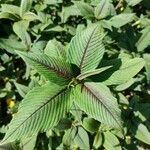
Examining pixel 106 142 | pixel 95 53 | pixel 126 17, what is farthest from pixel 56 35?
pixel 95 53

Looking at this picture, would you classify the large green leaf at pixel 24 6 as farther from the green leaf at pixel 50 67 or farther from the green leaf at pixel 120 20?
the green leaf at pixel 50 67

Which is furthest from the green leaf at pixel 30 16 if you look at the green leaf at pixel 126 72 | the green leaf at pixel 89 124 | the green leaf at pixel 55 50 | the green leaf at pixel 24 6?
the green leaf at pixel 126 72

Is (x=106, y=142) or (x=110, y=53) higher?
(x=110, y=53)

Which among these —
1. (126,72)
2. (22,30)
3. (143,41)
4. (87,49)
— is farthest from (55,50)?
(143,41)

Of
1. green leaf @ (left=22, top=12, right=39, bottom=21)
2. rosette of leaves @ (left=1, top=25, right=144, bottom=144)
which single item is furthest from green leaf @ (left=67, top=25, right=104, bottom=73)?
green leaf @ (left=22, top=12, right=39, bottom=21)

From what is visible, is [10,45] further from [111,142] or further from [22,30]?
[111,142]

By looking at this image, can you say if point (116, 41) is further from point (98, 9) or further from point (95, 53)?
point (95, 53)
